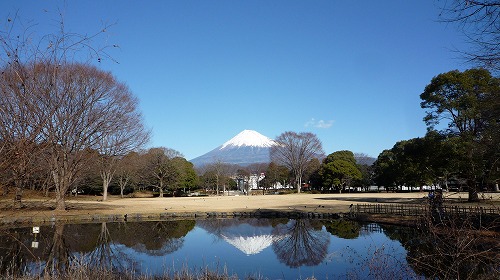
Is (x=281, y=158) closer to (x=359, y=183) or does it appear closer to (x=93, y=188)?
(x=359, y=183)

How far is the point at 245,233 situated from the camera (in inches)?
802

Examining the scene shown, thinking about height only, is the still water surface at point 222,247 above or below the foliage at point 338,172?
below

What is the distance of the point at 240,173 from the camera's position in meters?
81.3

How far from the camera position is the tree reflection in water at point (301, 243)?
14373mm

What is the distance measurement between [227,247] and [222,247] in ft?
0.77

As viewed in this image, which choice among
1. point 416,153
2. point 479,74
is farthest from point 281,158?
point 479,74

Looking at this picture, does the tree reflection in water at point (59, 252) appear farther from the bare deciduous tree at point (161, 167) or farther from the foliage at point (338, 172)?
the foliage at point (338, 172)

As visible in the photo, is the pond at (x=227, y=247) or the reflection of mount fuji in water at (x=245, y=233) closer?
the pond at (x=227, y=247)

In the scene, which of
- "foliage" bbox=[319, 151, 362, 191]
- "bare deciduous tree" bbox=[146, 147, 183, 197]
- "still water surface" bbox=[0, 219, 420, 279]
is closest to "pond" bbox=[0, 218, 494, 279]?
"still water surface" bbox=[0, 219, 420, 279]

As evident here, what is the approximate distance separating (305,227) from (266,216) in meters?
5.28

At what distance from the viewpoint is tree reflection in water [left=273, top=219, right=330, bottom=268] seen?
14.4 metres

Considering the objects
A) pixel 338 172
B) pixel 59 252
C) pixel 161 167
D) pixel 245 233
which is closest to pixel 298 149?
pixel 338 172

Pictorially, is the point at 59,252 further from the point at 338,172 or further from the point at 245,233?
the point at 338,172

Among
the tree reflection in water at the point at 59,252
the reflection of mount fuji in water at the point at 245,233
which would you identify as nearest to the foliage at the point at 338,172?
the reflection of mount fuji in water at the point at 245,233
